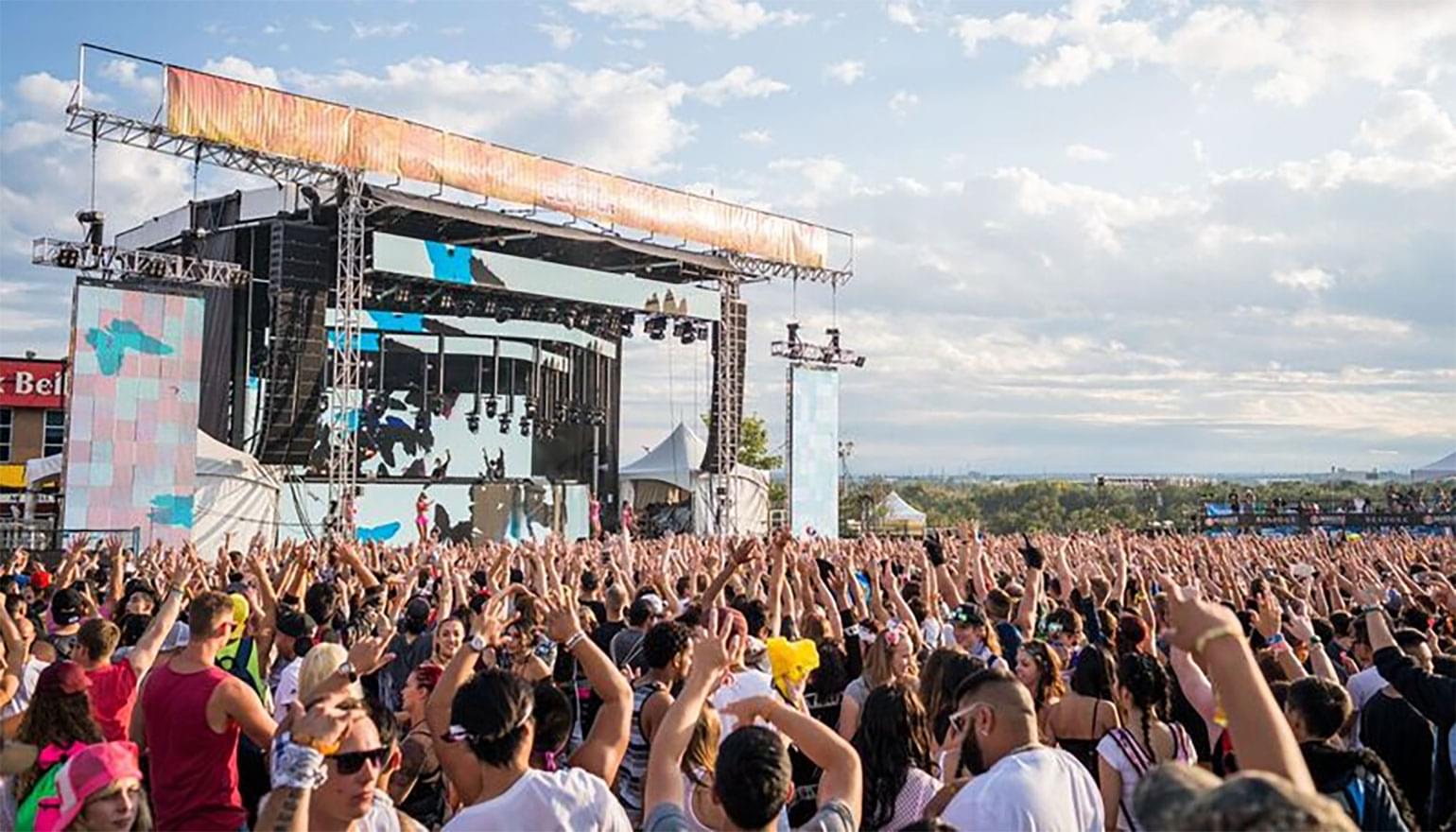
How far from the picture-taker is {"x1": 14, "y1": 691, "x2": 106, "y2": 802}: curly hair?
3.35 meters

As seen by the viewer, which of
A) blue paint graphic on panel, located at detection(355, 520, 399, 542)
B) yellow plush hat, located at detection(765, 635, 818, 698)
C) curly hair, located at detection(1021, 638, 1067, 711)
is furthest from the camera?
blue paint graphic on panel, located at detection(355, 520, 399, 542)

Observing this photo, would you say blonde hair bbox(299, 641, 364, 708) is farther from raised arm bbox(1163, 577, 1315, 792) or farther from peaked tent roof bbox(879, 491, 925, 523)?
peaked tent roof bbox(879, 491, 925, 523)

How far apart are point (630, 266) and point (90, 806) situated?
1042 inches

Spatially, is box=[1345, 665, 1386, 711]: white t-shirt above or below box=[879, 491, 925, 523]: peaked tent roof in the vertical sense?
above

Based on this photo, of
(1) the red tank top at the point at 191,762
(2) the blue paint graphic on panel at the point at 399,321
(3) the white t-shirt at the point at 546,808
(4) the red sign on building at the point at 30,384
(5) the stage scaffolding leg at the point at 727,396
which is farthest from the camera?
(4) the red sign on building at the point at 30,384

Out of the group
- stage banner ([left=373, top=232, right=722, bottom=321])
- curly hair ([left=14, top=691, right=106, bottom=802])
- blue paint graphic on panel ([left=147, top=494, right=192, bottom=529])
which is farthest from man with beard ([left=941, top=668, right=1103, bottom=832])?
stage banner ([left=373, top=232, right=722, bottom=321])

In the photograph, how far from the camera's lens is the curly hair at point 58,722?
335cm

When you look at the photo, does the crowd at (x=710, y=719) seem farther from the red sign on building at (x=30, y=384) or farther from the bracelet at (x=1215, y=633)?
the red sign on building at (x=30, y=384)

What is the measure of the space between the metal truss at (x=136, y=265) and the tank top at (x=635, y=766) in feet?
53.2

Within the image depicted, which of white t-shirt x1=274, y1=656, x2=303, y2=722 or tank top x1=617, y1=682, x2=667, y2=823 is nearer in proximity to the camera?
tank top x1=617, y1=682, x2=667, y2=823

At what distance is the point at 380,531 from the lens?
77.9ft

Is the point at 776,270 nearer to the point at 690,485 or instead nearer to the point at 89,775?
the point at 690,485

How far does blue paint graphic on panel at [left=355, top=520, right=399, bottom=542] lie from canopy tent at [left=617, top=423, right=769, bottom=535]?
803cm

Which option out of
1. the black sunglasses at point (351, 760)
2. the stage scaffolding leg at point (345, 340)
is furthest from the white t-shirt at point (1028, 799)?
the stage scaffolding leg at point (345, 340)
